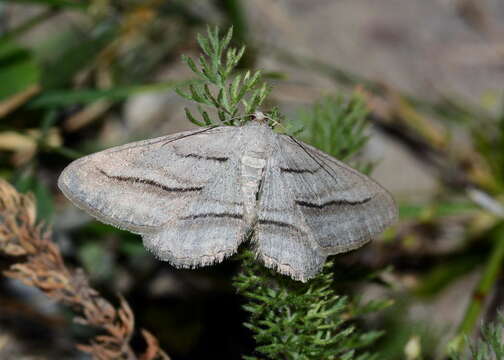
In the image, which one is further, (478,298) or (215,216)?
(478,298)

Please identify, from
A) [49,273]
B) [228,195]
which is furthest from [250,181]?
[49,273]

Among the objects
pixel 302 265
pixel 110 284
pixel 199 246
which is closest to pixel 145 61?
pixel 110 284

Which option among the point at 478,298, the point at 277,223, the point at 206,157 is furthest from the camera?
the point at 478,298

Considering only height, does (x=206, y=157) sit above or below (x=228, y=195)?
above

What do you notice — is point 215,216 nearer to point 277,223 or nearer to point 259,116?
point 277,223

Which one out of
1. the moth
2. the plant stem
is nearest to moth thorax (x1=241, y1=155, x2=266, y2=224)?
the moth

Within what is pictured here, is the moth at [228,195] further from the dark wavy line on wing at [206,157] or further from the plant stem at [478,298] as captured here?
the plant stem at [478,298]

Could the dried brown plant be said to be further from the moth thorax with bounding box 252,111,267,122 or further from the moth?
the moth thorax with bounding box 252,111,267,122

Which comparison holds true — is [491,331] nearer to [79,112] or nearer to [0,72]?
[0,72]

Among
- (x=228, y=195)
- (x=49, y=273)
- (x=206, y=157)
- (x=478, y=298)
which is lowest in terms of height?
(x=478, y=298)
